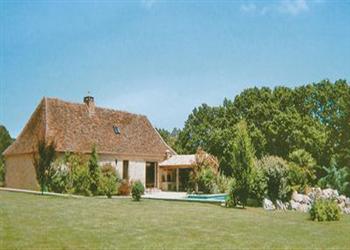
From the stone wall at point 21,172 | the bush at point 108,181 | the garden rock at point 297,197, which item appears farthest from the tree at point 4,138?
the garden rock at point 297,197

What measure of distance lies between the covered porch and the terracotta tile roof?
1430 mm

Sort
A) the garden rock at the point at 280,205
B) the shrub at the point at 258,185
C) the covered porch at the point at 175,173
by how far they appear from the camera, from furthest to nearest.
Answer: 1. the covered porch at the point at 175,173
2. the shrub at the point at 258,185
3. the garden rock at the point at 280,205

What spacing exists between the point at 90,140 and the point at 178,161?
794cm

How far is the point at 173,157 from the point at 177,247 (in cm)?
2956

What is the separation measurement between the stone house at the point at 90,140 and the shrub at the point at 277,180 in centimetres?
1343

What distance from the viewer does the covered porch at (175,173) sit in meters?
38.4

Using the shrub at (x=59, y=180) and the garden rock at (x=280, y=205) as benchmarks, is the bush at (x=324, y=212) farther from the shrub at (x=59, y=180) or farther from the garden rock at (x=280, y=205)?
the shrub at (x=59, y=180)

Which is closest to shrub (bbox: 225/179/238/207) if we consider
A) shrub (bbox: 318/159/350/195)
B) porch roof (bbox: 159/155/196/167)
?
shrub (bbox: 318/159/350/195)

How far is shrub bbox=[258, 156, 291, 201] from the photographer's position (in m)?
25.0

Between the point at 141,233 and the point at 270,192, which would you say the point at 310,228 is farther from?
the point at 270,192

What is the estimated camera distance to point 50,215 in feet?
53.2

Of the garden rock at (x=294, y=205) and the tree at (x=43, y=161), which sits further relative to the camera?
the tree at (x=43, y=161)

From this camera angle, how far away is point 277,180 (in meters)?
25.1

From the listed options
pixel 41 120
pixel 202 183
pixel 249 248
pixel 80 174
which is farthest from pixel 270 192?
pixel 41 120
